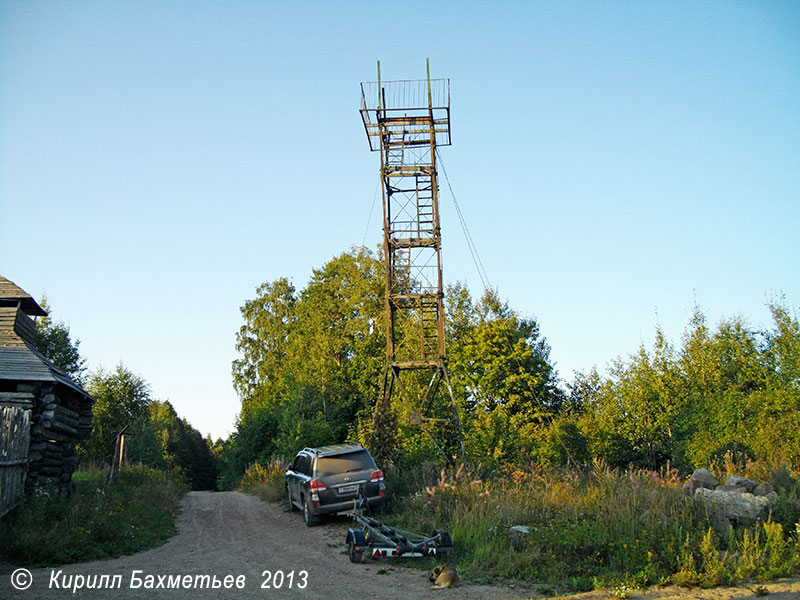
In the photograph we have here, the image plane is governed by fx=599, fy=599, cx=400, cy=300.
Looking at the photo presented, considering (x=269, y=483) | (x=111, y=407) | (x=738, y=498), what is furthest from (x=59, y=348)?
(x=738, y=498)

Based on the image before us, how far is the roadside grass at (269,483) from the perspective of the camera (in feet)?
66.2

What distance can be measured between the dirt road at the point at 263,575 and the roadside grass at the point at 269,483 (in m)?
5.96

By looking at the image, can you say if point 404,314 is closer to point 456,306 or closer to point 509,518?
point 509,518

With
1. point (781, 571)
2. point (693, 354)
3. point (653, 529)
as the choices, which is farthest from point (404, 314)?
point (693, 354)

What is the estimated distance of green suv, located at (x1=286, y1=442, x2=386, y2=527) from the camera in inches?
565

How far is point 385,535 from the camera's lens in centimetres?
1090

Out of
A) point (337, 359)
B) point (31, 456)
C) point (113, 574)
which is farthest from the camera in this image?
point (337, 359)

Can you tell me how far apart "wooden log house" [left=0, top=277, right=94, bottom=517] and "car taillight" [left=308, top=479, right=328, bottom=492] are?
19.9 ft

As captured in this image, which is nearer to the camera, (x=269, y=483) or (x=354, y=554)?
(x=354, y=554)

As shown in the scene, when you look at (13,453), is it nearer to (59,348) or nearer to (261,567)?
(261,567)

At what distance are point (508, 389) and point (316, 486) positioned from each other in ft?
80.2

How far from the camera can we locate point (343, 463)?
14.7 metres

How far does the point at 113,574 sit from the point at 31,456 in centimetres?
595

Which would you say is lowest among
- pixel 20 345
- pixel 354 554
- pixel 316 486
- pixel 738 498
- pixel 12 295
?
pixel 354 554
